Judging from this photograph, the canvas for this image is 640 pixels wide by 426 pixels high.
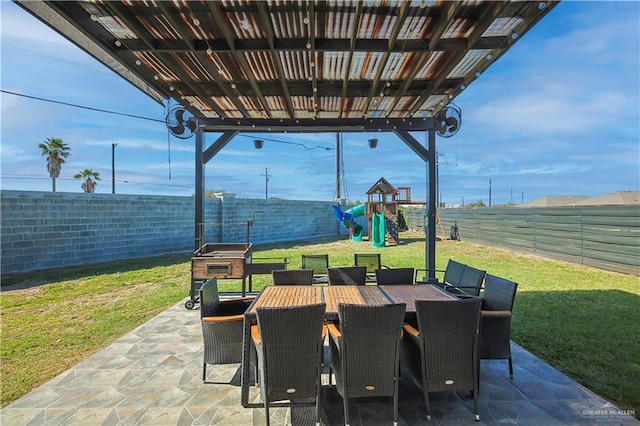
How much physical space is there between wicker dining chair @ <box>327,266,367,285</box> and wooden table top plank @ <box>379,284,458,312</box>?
0.31m

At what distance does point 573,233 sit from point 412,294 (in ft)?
26.7

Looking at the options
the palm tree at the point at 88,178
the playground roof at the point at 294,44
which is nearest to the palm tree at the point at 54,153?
the palm tree at the point at 88,178

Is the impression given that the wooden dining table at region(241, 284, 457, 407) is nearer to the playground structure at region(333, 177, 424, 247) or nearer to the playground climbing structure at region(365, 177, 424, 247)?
the playground climbing structure at region(365, 177, 424, 247)

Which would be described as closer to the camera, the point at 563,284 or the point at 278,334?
the point at 278,334

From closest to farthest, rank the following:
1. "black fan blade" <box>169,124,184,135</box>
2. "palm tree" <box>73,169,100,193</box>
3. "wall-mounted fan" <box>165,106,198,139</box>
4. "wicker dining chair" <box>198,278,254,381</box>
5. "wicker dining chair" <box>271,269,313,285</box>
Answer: "wicker dining chair" <box>198,278,254,381</box>
"wicker dining chair" <box>271,269,313,285</box>
"wall-mounted fan" <box>165,106,198,139</box>
"black fan blade" <box>169,124,184,135</box>
"palm tree" <box>73,169,100,193</box>

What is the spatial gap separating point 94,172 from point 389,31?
23632 millimetres

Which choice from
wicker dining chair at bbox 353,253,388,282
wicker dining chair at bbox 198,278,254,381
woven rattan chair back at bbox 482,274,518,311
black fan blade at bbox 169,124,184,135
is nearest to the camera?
wicker dining chair at bbox 198,278,254,381

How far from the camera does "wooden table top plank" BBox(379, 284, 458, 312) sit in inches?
99.3

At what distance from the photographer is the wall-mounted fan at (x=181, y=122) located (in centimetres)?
447

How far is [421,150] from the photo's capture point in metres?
5.05

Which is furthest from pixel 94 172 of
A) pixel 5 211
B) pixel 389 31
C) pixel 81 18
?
pixel 389 31

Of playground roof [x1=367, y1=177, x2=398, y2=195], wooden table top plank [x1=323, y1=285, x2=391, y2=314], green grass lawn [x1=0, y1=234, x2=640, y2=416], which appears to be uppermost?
playground roof [x1=367, y1=177, x2=398, y2=195]

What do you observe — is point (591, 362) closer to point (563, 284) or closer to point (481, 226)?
point (563, 284)

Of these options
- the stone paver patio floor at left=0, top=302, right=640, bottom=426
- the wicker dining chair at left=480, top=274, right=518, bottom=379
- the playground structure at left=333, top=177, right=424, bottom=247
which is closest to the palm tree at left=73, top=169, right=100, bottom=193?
the playground structure at left=333, top=177, right=424, bottom=247
